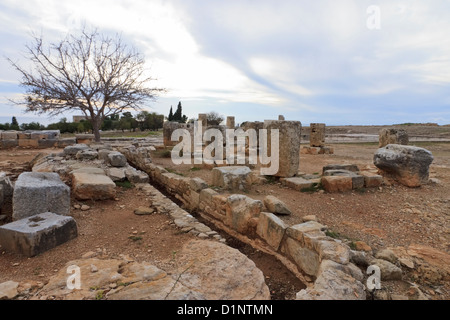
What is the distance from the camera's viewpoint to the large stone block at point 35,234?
3.09 metres

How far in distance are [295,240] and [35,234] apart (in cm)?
324

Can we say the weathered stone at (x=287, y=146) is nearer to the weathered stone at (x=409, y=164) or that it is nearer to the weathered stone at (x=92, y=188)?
the weathered stone at (x=409, y=164)

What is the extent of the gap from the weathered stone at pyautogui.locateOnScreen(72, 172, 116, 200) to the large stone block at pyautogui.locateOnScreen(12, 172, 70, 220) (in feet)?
2.64

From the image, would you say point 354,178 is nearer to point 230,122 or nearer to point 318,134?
point 318,134


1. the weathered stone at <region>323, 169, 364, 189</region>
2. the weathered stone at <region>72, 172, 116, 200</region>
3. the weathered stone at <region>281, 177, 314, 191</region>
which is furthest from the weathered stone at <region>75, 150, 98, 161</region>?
the weathered stone at <region>323, 169, 364, 189</region>

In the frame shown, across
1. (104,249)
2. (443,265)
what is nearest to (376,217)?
(443,265)

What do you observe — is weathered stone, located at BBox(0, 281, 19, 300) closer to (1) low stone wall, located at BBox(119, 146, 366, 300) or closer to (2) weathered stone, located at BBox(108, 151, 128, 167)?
(1) low stone wall, located at BBox(119, 146, 366, 300)

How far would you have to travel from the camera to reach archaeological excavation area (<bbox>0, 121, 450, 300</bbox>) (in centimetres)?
256

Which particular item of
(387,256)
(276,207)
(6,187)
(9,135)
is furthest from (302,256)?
(9,135)

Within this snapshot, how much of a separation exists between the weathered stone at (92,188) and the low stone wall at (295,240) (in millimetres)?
1752

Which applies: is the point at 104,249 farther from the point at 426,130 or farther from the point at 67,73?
the point at 426,130

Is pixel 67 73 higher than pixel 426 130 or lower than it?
higher

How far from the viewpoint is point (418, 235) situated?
403 centimetres

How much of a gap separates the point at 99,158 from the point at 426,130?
28721 mm
